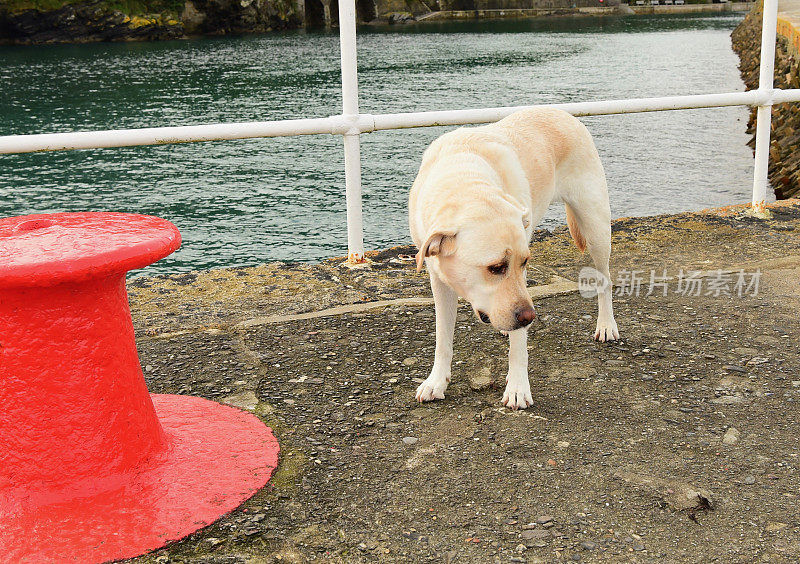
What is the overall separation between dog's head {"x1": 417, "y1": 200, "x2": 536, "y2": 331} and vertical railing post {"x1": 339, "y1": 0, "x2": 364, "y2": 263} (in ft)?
6.57

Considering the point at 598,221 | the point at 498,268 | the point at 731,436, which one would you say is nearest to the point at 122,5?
the point at 598,221

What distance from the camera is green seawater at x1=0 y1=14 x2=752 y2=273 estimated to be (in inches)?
460

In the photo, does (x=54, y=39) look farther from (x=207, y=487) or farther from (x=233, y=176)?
(x=207, y=487)

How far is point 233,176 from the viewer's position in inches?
566

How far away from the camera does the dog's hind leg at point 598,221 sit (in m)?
4.01

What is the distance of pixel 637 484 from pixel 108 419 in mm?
1786

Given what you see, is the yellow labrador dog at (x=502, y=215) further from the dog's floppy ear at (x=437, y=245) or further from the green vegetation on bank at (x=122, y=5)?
the green vegetation on bank at (x=122, y=5)

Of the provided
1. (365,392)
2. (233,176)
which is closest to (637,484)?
(365,392)

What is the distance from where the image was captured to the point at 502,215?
298 cm

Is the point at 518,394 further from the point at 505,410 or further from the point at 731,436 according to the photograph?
the point at 731,436

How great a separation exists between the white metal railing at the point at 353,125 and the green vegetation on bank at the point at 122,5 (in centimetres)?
5753

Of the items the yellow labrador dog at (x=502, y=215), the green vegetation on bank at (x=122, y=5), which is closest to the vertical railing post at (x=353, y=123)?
the yellow labrador dog at (x=502, y=215)

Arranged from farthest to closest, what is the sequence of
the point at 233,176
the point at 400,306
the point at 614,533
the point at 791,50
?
the point at 791,50, the point at 233,176, the point at 400,306, the point at 614,533

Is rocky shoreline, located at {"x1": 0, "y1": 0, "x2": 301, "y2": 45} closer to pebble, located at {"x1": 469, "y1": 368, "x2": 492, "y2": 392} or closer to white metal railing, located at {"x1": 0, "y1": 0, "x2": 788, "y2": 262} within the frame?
white metal railing, located at {"x1": 0, "y1": 0, "x2": 788, "y2": 262}
